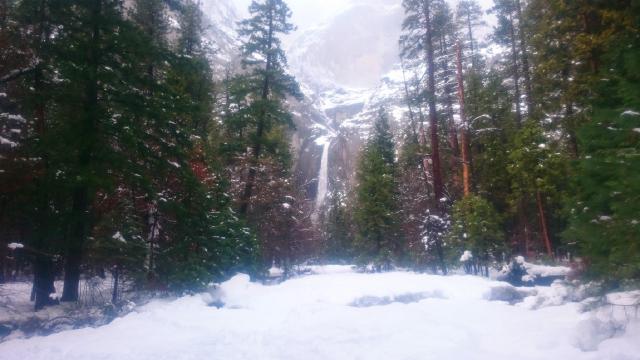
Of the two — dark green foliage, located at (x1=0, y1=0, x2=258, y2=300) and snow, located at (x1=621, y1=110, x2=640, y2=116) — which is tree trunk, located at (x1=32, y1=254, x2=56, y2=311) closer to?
dark green foliage, located at (x1=0, y1=0, x2=258, y2=300)

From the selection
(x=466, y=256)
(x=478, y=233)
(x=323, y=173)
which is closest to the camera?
(x=466, y=256)

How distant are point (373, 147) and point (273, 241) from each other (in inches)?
404

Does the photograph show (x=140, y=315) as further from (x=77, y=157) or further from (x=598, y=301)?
(x=598, y=301)

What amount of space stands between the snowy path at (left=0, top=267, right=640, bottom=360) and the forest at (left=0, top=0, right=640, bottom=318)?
1.79 meters

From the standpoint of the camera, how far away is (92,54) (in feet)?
35.8

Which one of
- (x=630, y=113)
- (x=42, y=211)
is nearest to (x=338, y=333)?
(x=630, y=113)

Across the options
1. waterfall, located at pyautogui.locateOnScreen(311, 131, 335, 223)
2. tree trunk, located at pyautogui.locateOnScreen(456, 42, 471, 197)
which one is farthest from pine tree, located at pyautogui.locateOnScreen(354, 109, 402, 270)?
waterfall, located at pyautogui.locateOnScreen(311, 131, 335, 223)

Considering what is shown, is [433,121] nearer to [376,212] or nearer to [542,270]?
[542,270]

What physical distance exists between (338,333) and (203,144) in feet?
40.8

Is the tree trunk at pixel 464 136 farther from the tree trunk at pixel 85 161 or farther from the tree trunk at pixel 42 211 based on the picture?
the tree trunk at pixel 42 211

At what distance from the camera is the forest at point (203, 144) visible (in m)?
8.04

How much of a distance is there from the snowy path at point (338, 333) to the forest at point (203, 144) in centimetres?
179

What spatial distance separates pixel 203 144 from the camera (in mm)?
17453

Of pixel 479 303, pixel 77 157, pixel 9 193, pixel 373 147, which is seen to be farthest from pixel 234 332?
pixel 373 147
